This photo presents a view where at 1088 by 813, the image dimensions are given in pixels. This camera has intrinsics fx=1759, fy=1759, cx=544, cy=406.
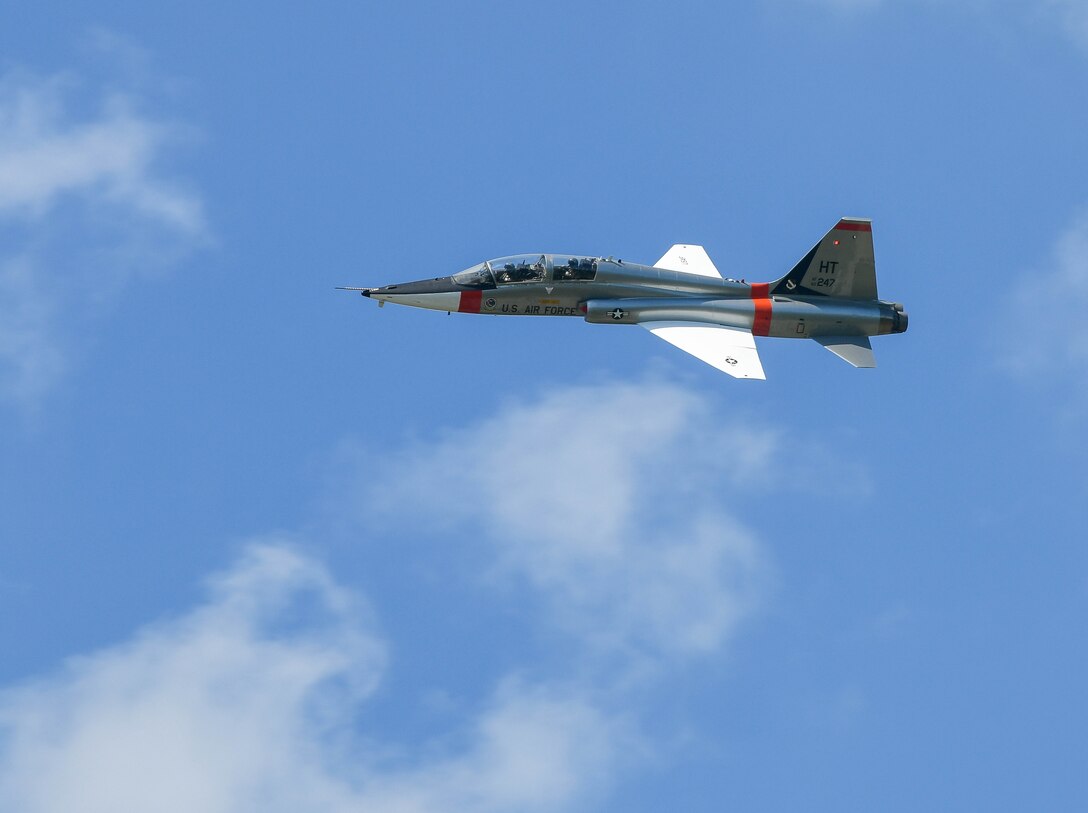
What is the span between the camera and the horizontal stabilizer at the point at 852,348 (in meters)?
64.0

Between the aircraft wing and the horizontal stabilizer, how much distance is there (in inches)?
121

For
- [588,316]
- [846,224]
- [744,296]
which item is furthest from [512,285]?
[846,224]

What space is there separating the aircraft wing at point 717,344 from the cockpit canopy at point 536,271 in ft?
9.80

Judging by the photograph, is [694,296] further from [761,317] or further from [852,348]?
[852,348]

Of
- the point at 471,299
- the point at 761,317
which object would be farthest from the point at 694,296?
the point at 471,299

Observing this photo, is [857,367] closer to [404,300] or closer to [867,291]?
[867,291]

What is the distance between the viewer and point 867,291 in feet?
216

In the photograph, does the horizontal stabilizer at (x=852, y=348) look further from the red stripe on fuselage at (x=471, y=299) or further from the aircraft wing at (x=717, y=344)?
the red stripe on fuselage at (x=471, y=299)

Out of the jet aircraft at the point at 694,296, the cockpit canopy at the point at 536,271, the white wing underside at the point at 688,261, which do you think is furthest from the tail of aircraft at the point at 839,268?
the cockpit canopy at the point at 536,271

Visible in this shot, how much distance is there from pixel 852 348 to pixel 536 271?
11.9 m

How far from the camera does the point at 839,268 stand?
6550cm

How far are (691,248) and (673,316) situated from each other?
6.12 m

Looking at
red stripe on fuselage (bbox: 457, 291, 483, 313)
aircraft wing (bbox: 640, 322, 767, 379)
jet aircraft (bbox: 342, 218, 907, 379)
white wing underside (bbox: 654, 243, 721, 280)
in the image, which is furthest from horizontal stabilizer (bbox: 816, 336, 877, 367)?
Answer: red stripe on fuselage (bbox: 457, 291, 483, 313)

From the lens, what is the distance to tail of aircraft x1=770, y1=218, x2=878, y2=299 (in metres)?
65.4
